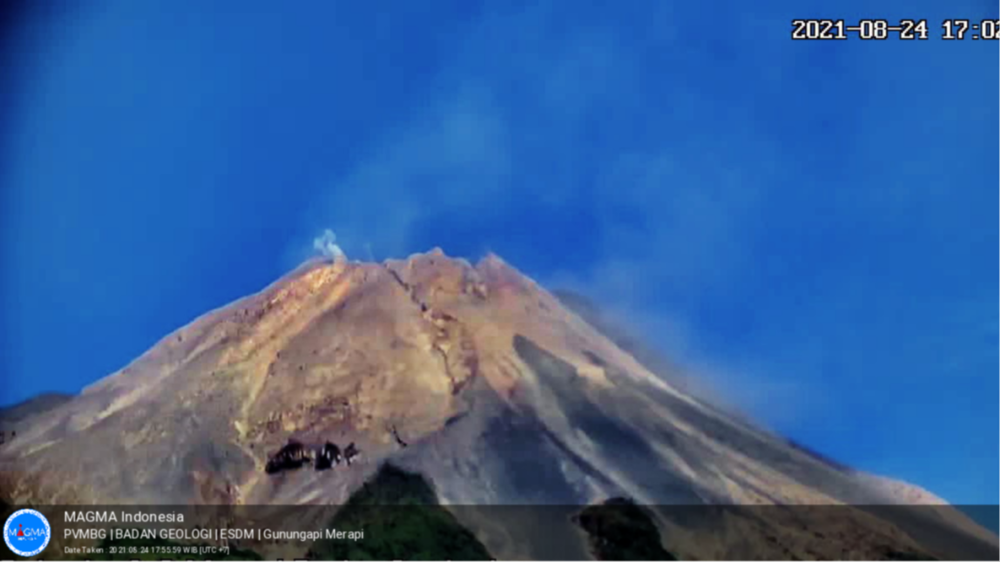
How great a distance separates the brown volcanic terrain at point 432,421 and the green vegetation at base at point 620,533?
100 mm

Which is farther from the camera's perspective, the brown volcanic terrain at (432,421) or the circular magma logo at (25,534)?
the brown volcanic terrain at (432,421)

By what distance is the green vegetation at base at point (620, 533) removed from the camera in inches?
255

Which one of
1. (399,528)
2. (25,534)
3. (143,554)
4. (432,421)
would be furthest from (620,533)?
(25,534)

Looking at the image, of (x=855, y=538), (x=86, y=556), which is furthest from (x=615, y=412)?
(x=86, y=556)

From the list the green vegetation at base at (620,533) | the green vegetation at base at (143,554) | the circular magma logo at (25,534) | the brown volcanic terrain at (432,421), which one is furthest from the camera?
the brown volcanic terrain at (432,421)

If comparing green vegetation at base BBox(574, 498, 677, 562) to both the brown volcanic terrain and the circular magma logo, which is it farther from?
the circular magma logo

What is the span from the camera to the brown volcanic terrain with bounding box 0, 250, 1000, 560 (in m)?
6.64

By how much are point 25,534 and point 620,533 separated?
3638 millimetres

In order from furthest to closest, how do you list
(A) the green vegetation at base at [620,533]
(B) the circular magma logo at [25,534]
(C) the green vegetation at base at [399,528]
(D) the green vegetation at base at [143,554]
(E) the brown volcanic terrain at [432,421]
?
(E) the brown volcanic terrain at [432,421] < (A) the green vegetation at base at [620,533] < (C) the green vegetation at base at [399,528] < (D) the green vegetation at base at [143,554] < (B) the circular magma logo at [25,534]

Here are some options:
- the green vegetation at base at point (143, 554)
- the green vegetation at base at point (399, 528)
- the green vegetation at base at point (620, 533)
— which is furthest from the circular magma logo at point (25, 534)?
the green vegetation at base at point (620, 533)

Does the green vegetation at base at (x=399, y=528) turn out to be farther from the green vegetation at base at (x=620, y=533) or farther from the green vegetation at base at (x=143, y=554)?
the green vegetation at base at (x=620, y=533)

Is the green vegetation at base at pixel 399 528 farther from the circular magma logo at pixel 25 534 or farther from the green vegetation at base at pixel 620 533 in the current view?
the circular magma logo at pixel 25 534

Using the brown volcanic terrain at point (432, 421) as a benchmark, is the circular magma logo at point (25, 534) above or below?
below

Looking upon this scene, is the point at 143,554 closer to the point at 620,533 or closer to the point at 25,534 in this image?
the point at 25,534
